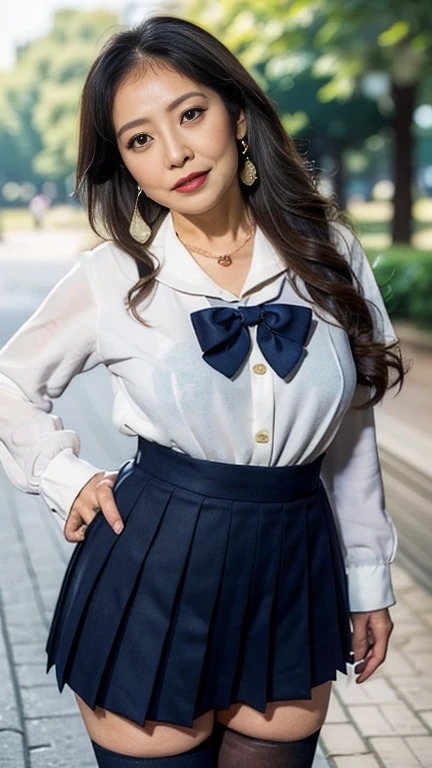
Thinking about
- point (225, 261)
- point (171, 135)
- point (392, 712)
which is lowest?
point (392, 712)

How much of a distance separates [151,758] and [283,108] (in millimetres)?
19010

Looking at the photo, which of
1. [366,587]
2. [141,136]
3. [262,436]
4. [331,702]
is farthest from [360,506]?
[331,702]

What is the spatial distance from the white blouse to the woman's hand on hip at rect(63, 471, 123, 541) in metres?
0.02

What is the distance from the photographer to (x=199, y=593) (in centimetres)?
220

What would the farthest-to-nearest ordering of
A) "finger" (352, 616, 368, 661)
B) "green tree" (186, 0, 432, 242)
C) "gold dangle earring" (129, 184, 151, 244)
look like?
1. "green tree" (186, 0, 432, 242)
2. "finger" (352, 616, 368, 661)
3. "gold dangle earring" (129, 184, 151, 244)

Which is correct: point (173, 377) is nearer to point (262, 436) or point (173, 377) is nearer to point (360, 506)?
point (262, 436)

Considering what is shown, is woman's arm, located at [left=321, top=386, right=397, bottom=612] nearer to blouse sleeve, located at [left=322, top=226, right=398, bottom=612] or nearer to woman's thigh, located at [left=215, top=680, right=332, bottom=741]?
blouse sleeve, located at [left=322, top=226, right=398, bottom=612]

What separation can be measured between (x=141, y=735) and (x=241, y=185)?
→ 3.59ft

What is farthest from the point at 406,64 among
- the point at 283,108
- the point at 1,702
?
the point at 1,702

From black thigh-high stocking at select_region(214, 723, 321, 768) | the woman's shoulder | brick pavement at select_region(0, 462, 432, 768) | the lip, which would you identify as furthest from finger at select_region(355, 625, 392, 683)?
the lip

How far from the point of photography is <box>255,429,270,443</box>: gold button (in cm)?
219

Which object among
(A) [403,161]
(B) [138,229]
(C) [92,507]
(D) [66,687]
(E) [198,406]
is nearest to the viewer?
(E) [198,406]

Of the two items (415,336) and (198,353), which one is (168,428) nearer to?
(198,353)

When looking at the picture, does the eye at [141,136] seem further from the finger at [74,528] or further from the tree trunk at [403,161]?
the tree trunk at [403,161]
